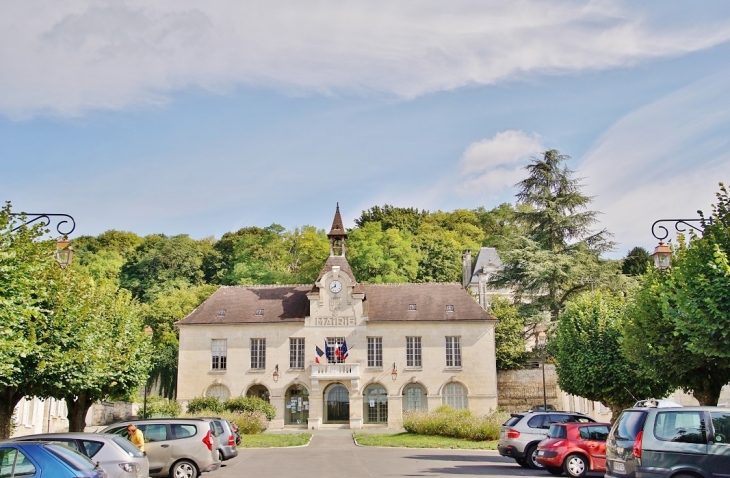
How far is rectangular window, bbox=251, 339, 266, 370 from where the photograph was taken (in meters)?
46.8

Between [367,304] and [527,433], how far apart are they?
27918mm

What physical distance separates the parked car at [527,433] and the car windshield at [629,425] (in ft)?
22.6

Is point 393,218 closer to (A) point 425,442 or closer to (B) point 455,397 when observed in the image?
(B) point 455,397

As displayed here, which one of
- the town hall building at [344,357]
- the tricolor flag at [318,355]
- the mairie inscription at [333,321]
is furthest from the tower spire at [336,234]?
the tricolor flag at [318,355]

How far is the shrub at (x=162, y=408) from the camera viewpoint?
40750 millimetres

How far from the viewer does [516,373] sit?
48156 mm

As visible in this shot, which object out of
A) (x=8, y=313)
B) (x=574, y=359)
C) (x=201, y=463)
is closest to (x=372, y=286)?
(x=574, y=359)

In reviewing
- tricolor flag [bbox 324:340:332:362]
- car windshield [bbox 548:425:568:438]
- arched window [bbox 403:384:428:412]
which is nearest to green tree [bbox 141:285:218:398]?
tricolor flag [bbox 324:340:332:362]

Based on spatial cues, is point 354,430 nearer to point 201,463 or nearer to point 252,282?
point 201,463

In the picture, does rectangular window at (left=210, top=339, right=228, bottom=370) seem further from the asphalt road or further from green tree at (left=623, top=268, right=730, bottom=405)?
green tree at (left=623, top=268, right=730, bottom=405)

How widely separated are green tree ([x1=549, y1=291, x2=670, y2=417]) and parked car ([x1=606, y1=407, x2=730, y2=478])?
44.5ft

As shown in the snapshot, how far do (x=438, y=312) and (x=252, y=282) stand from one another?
2802 cm

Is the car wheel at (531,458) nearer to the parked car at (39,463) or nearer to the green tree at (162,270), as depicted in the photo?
the parked car at (39,463)

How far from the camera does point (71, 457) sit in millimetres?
10617
